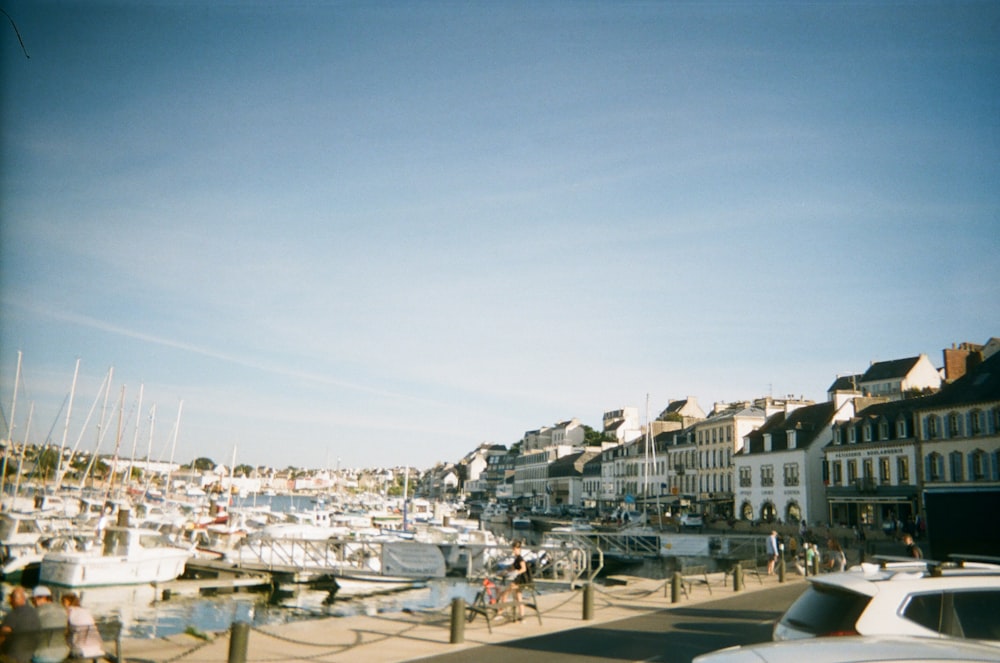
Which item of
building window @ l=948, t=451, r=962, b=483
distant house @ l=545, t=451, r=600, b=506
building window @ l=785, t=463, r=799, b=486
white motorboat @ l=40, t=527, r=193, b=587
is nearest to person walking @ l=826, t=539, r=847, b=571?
building window @ l=948, t=451, r=962, b=483

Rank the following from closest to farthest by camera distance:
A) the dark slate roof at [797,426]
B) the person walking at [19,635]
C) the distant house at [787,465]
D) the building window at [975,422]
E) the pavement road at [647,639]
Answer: the person walking at [19,635], the pavement road at [647,639], the building window at [975,422], the distant house at [787,465], the dark slate roof at [797,426]

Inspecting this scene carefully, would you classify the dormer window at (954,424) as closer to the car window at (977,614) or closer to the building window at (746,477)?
the building window at (746,477)

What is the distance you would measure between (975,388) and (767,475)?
2545 centimetres

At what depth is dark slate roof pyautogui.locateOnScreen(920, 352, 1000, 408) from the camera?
146 feet

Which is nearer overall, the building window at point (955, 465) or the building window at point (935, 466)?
the building window at point (955, 465)

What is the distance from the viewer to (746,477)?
72312mm

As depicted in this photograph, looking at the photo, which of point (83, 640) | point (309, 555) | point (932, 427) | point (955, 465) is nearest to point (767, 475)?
point (932, 427)

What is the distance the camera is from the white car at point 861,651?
4.61 metres

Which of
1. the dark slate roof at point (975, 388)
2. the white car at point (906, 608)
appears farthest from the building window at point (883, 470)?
the white car at point (906, 608)

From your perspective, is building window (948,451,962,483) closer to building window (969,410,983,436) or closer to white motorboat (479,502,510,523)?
building window (969,410,983,436)

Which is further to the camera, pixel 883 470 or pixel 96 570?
pixel 883 470

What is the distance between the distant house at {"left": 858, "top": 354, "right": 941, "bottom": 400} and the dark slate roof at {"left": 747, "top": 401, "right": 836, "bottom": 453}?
68.5ft

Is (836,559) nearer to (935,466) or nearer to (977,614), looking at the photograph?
(935,466)

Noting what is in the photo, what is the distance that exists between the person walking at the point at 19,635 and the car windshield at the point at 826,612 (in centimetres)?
972
